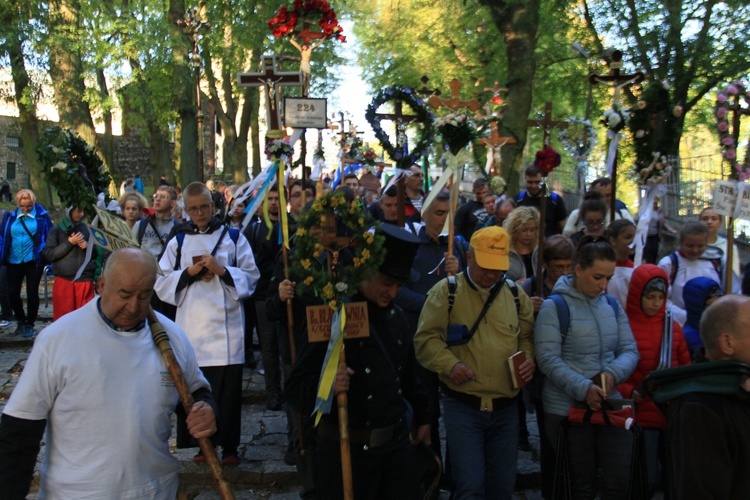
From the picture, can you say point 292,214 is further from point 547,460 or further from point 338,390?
point 338,390

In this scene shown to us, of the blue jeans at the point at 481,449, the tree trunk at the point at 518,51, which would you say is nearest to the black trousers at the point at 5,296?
the blue jeans at the point at 481,449

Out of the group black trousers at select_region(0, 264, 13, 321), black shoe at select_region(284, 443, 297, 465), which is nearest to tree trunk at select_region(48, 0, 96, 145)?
black trousers at select_region(0, 264, 13, 321)

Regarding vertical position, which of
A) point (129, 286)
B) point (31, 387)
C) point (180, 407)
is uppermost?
point (129, 286)

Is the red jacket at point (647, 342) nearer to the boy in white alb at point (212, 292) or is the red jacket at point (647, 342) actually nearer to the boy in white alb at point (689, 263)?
the boy in white alb at point (689, 263)

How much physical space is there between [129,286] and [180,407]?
2.60ft

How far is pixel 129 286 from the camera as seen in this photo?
351 cm

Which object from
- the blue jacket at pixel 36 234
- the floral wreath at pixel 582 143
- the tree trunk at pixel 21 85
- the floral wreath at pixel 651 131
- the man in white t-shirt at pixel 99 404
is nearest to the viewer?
the man in white t-shirt at pixel 99 404

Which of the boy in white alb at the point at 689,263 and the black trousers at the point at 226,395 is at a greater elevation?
the boy in white alb at the point at 689,263

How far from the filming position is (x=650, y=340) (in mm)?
5395

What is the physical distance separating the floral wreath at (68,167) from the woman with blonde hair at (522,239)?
3.51 meters

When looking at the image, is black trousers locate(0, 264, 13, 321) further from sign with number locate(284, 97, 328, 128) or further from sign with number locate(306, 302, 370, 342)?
sign with number locate(306, 302, 370, 342)

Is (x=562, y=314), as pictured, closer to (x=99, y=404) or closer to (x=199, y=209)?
(x=99, y=404)

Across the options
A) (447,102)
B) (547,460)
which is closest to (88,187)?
(447,102)

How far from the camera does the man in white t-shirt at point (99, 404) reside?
3.34 metres
